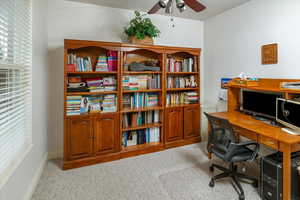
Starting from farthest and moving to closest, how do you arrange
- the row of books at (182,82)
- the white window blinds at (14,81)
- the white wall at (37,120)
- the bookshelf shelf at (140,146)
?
the row of books at (182,82)
the bookshelf shelf at (140,146)
the white wall at (37,120)
the white window blinds at (14,81)

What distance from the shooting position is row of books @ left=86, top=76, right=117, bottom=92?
266cm

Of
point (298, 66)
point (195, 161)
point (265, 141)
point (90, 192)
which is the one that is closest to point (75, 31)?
point (90, 192)

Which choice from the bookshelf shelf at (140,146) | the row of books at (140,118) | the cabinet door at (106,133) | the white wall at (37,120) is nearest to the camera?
the white wall at (37,120)

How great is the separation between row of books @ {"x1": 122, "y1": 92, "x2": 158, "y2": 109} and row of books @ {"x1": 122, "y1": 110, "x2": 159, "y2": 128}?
0.16 meters

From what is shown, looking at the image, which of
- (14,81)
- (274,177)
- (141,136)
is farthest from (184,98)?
(14,81)

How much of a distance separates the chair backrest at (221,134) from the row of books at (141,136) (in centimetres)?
118

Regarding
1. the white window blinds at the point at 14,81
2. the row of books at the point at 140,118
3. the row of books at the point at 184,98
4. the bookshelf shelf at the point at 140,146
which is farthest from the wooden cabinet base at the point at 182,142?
the white window blinds at the point at 14,81

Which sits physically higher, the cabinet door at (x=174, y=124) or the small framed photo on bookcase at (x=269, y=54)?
the small framed photo on bookcase at (x=269, y=54)

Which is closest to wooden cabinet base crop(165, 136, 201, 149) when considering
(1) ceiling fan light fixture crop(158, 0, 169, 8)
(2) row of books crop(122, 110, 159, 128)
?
(2) row of books crop(122, 110, 159, 128)

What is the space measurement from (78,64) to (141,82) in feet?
3.63

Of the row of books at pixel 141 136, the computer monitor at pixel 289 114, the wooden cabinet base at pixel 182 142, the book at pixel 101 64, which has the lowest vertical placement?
the wooden cabinet base at pixel 182 142

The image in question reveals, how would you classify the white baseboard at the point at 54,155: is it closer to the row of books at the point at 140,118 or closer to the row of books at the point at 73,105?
the row of books at the point at 73,105

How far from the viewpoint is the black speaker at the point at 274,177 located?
5.51 feet

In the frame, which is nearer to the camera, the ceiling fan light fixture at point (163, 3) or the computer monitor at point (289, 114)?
the ceiling fan light fixture at point (163, 3)
